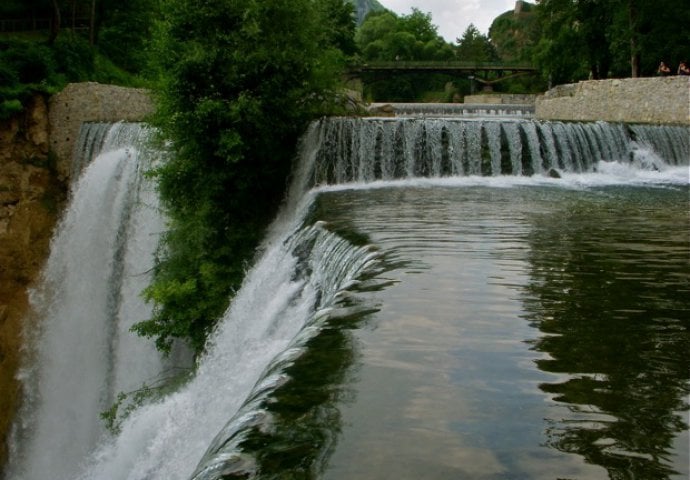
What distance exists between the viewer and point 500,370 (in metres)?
3.95

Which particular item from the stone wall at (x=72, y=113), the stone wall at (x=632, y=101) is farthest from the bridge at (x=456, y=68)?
the stone wall at (x=72, y=113)

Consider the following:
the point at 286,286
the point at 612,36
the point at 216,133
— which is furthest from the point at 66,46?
the point at 612,36

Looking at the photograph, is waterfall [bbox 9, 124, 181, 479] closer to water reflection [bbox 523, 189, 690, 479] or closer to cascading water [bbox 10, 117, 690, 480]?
cascading water [bbox 10, 117, 690, 480]

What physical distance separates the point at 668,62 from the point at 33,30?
2707 centimetres

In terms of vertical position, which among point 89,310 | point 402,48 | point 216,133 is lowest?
point 89,310

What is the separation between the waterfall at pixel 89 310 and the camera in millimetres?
16078

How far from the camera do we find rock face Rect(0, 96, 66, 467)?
17547mm

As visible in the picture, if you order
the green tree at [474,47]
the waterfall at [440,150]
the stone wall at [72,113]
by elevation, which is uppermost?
the green tree at [474,47]

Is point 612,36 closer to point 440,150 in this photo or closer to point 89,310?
point 440,150

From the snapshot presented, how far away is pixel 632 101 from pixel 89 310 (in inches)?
641

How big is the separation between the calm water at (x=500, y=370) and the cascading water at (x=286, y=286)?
18 centimetres

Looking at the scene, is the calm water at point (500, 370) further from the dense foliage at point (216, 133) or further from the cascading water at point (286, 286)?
the dense foliage at point (216, 133)

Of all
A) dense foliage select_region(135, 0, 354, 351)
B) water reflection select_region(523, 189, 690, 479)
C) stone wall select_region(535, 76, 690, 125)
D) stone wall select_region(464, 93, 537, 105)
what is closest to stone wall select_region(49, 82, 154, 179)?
dense foliage select_region(135, 0, 354, 351)

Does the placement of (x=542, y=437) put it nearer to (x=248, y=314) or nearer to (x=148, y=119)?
(x=248, y=314)
